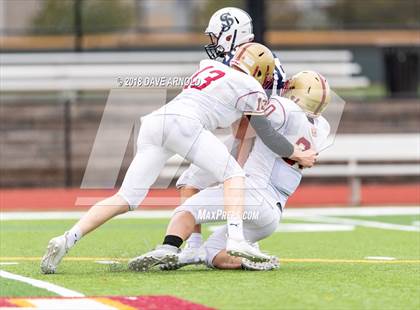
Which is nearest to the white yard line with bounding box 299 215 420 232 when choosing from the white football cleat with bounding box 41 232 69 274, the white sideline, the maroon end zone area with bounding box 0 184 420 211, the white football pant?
the maroon end zone area with bounding box 0 184 420 211

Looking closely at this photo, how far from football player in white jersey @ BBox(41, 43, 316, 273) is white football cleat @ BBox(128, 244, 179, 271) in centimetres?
10

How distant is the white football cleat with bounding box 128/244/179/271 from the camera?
7.17 m

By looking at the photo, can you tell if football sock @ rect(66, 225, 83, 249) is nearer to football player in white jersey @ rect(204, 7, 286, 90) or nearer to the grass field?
the grass field

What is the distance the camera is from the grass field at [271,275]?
6.11m

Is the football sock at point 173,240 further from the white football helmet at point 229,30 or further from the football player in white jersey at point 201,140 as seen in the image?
the white football helmet at point 229,30

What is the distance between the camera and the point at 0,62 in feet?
64.3

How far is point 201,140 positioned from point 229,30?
1006 mm

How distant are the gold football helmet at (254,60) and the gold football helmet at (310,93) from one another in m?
0.27

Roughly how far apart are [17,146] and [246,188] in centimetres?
1037

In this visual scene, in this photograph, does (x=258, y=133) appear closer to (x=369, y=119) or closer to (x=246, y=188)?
(x=246, y=188)

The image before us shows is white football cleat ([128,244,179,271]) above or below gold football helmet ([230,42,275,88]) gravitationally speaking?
below

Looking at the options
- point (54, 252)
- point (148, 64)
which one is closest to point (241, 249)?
point (54, 252)

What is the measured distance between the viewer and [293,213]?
43.9 feet

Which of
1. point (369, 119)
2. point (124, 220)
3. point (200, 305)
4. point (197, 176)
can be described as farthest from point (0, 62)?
point (200, 305)
